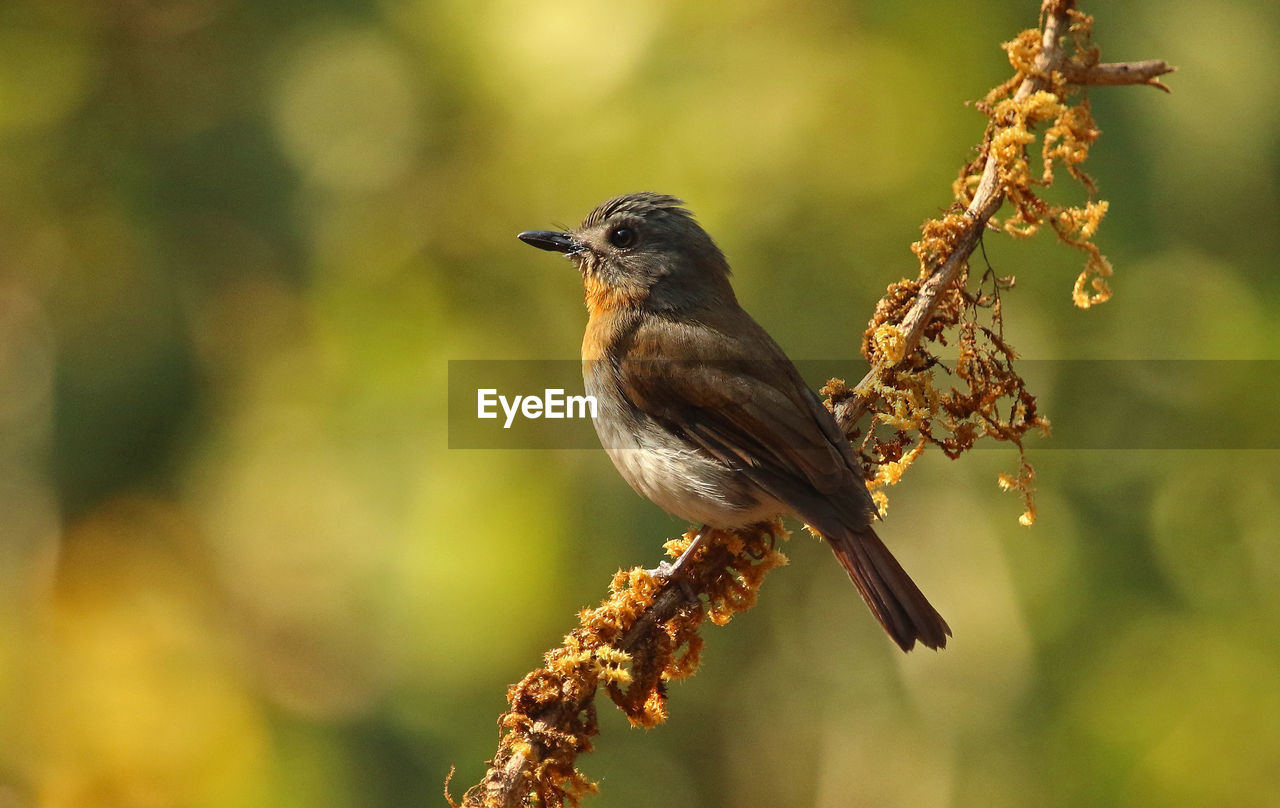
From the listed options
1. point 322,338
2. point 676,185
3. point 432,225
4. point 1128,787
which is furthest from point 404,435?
point 1128,787

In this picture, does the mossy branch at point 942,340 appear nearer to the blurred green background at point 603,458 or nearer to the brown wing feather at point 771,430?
the brown wing feather at point 771,430

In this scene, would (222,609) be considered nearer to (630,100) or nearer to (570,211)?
(570,211)

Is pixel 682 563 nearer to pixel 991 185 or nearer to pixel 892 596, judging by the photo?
pixel 892 596

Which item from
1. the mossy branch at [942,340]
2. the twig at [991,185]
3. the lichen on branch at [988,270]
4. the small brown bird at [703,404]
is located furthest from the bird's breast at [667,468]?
the twig at [991,185]

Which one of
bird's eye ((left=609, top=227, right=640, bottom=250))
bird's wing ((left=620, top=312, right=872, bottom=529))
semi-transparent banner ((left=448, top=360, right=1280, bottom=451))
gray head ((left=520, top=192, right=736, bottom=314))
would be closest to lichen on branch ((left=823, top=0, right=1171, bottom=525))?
bird's wing ((left=620, top=312, right=872, bottom=529))

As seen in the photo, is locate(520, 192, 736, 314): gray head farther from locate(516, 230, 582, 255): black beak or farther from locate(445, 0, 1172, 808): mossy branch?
locate(445, 0, 1172, 808): mossy branch

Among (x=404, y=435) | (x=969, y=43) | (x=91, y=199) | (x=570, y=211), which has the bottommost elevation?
(x=404, y=435)
